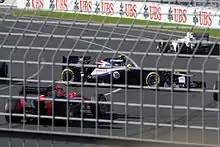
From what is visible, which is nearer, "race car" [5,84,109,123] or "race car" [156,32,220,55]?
"race car" [156,32,220,55]

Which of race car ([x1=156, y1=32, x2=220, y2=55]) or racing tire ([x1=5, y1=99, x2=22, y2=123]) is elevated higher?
race car ([x1=156, y1=32, x2=220, y2=55])

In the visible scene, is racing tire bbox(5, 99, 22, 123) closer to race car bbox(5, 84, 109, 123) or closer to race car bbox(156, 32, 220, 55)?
race car bbox(5, 84, 109, 123)

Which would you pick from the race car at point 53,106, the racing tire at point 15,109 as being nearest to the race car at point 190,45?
the race car at point 53,106

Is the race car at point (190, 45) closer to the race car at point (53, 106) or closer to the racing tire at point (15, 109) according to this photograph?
the race car at point (53, 106)

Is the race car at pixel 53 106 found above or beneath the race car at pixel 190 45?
beneath

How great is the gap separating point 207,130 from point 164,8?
82.8 ft

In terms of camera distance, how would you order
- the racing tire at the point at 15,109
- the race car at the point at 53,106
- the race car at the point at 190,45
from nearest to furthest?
the race car at the point at 190,45 → the race car at the point at 53,106 → the racing tire at the point at 15,109

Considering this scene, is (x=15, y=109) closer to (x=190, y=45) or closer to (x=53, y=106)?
(x=53, y=106)

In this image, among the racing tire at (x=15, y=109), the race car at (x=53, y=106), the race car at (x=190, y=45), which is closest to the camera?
the race car at (x=190, y=45)

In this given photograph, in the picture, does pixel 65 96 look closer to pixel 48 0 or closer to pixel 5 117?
pixel 5 117

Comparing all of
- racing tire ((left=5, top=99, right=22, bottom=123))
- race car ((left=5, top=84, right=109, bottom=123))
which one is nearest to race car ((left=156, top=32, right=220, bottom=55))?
race car ((left=5, top=84, right=109, bottom=123))

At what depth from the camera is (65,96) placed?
70.1 feet

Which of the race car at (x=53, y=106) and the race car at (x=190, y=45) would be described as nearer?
the race car at (x=190, y=45)

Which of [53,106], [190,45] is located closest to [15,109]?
[53,106]
